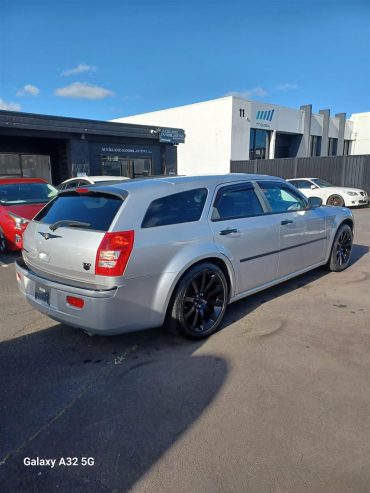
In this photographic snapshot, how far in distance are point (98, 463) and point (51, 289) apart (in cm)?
161

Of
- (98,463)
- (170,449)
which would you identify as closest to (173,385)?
(170,449)

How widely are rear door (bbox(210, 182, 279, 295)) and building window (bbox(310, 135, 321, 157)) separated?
2951 centimetres

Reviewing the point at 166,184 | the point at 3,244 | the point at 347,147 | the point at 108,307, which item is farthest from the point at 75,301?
the point at 347,147

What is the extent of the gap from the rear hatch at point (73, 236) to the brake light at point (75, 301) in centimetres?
12

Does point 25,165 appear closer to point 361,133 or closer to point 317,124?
point 317,124

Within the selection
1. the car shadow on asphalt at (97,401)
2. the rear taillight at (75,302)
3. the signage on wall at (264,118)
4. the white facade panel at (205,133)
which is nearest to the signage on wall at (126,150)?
the white facade panel at (205,133)

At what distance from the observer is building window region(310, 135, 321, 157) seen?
30984 millimetres

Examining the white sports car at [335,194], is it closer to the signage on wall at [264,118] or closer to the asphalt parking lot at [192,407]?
the signage on wall at [264,118]

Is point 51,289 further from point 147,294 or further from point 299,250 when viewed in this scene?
point 299,250

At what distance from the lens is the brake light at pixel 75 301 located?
3012 mm

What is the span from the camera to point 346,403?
2596 mm

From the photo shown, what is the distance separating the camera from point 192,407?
2.57 m

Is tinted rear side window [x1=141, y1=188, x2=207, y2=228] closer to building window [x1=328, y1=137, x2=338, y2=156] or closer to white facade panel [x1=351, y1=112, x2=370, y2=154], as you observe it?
building window [x1=328, y1=137, x2=338, y2=156]

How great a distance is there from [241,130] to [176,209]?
2288cm
